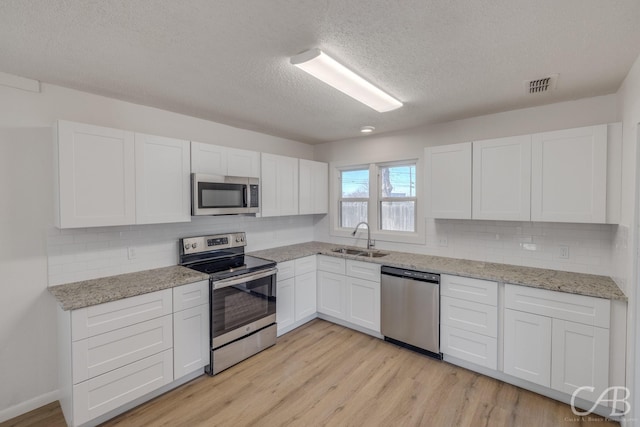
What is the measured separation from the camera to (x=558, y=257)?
8.87ft

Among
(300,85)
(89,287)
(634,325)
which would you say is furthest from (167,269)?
(634,325)

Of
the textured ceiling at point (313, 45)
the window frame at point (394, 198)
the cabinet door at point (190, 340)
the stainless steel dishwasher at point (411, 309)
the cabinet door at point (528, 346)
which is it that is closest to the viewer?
the textured ceiling at point (313, 45)

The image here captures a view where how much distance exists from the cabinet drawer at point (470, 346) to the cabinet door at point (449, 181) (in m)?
1.15

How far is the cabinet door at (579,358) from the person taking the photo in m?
2.09

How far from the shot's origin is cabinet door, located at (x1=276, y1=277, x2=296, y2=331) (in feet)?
10.9

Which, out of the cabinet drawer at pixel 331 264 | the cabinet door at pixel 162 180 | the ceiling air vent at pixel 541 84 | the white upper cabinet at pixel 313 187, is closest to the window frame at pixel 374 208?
the white upper cabinet at pixel 313 187

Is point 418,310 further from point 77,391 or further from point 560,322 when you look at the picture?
point 77,391

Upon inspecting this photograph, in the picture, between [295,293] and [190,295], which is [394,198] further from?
[190,295]

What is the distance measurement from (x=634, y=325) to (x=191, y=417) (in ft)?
10.2

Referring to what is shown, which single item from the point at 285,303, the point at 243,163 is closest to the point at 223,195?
the point at 243,163

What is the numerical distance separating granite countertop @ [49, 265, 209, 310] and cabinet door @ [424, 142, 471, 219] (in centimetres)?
248

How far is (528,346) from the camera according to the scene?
7.79 feet

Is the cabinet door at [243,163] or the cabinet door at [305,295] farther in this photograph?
the cabinet door at [305,295]

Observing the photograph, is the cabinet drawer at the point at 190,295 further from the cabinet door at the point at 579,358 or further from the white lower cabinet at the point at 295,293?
the cabinet door at the point at 579,358
